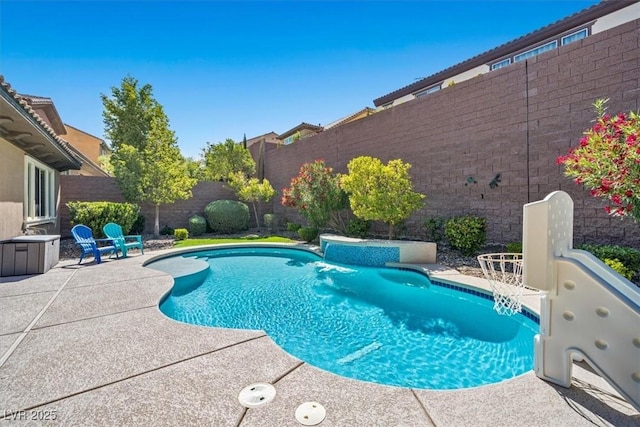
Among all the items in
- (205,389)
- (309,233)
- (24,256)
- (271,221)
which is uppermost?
(271,221)

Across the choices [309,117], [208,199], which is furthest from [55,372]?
[309,117]

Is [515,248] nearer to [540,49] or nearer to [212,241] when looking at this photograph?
[540,49]

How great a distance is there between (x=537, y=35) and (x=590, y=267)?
48.9ft

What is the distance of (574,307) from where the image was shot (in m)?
2.46

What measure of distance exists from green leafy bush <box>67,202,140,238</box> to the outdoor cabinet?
410 cm

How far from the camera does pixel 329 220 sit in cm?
1316

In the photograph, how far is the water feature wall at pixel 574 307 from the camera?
2227 millimetres

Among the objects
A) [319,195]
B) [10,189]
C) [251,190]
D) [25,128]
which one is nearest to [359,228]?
[319,195]

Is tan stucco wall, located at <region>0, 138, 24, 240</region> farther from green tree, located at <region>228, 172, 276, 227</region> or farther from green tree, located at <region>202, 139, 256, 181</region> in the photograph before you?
green tree, located at <region>202, 139, 256, 181</region>

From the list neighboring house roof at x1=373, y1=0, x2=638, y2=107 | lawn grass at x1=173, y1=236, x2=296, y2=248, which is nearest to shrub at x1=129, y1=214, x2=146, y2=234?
lawn grass at x1=173, y1=236, x2=296, y2=248

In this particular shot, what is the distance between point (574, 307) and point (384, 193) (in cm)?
754

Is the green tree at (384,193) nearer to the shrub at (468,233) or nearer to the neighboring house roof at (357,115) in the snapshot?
the shrub at (468,233)

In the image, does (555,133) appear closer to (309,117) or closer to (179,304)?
(179,304)

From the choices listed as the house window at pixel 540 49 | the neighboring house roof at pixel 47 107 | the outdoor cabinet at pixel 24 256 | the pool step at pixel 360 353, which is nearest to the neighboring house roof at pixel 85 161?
the neighboring house roof at pixel 47 107
